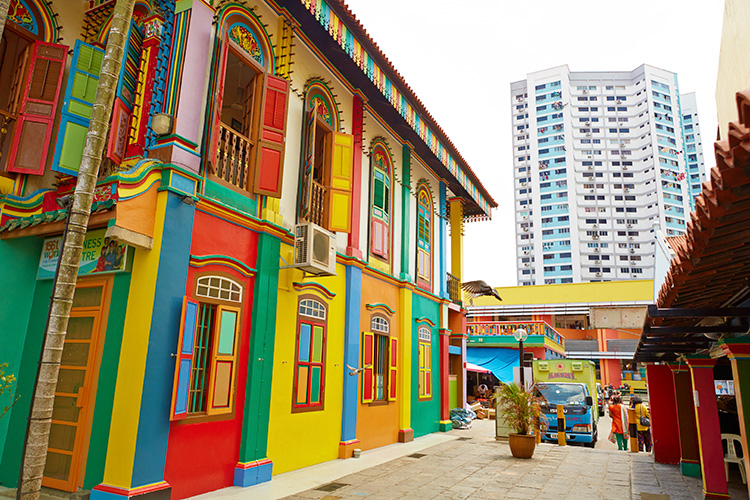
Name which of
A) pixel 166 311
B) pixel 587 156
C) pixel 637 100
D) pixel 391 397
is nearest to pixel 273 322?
pixel 166 311

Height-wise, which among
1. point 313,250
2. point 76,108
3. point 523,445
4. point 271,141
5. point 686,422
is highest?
point 271,141

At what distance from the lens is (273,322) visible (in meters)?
8.20

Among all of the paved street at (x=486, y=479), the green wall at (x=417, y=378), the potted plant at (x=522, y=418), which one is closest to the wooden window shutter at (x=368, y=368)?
the paved street at (x=486, y=479)

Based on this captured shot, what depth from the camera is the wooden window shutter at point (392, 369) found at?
40.3ft

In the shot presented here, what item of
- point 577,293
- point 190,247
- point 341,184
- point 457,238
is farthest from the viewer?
point 577,293

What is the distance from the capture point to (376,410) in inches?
455

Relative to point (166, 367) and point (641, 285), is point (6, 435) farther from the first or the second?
point (641, 285)

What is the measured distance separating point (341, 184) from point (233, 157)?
2.85m

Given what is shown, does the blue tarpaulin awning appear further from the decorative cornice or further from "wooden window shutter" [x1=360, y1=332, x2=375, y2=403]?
the decorative cornice

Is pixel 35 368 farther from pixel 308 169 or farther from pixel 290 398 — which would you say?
pixel 308 169

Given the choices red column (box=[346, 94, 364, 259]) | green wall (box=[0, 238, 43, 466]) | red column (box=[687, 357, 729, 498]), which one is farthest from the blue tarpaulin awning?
green wall (box=[0, 238, 43, 466])

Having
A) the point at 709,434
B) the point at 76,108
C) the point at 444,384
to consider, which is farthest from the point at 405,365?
the point at 76,108

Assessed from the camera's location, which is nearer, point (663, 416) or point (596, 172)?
point (663, 416)

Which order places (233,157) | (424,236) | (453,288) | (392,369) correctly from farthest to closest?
(453,288) < (424,236) < (392,369) < (233,157)
